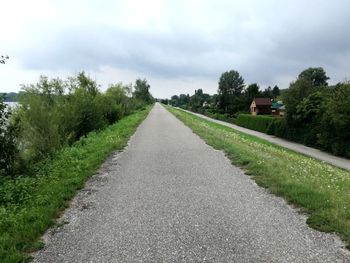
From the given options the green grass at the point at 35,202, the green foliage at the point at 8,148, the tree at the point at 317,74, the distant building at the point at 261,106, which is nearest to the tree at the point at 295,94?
the green grass at the point at 35,202

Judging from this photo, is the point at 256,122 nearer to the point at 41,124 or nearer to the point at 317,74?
the point at 41,124

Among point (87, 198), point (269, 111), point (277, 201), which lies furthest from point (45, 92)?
point (269, 111)

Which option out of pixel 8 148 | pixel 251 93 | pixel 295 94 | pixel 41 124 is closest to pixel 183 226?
pixel 8 148

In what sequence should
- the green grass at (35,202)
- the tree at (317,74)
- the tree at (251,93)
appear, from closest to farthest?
the green grass at (35,202)
the tree at (251,93)
the tree at (317,74)

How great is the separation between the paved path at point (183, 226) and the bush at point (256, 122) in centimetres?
3895

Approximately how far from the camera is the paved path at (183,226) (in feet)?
15.0

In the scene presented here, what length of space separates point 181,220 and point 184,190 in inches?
81.4

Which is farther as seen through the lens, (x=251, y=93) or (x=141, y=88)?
(x=141, y=88)

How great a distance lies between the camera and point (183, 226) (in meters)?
5.56

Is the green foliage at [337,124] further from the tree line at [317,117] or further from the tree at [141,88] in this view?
the tree at [141,88]

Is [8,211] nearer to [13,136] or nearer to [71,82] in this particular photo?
[13,136]

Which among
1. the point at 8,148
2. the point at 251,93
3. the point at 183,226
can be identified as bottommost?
the point at 183,226

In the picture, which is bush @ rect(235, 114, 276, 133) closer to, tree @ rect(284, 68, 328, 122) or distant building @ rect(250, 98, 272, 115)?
tree @ rect(284, 68, 328, 122)

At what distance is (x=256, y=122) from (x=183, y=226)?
4797 cm
